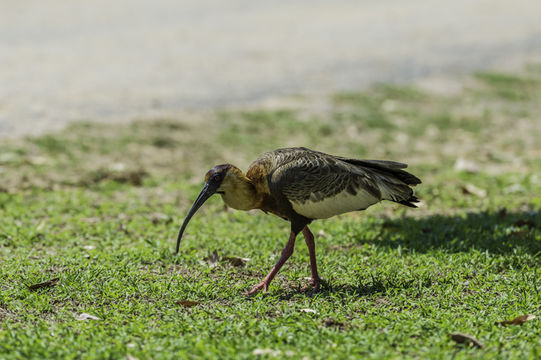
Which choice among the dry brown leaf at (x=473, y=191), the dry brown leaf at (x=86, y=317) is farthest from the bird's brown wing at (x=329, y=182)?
the dry brown leaf at (x=473, y=191)

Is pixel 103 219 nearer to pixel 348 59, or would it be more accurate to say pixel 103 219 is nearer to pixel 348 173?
pixel 348 173

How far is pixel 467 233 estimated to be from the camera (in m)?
6.36

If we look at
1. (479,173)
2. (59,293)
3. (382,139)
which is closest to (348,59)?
(382,139)

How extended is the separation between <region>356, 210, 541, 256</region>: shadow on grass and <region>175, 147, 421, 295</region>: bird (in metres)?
0.93

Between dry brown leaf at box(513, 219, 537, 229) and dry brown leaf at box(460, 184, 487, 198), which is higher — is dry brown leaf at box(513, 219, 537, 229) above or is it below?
above

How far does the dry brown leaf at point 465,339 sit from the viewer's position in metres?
4.03

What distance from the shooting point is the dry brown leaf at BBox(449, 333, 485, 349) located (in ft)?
13.2

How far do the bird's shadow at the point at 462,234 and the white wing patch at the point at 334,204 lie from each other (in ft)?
1.83

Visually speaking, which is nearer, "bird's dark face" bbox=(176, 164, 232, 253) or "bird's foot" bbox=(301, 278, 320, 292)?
"bird's dark face" bbox=(176, 164, 232, 253)

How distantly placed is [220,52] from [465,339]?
11802 mm

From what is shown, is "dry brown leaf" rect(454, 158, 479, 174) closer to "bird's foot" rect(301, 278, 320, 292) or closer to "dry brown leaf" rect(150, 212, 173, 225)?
"dry brown leaf" rect(150, 212, 173, 225)

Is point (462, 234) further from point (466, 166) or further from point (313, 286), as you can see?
point (466, 166)

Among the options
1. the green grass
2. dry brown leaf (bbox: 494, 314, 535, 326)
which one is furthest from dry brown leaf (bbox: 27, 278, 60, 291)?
dry brown leaf (bbox: 494, 314, 535, 326)

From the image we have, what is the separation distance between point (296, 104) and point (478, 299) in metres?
7.34
